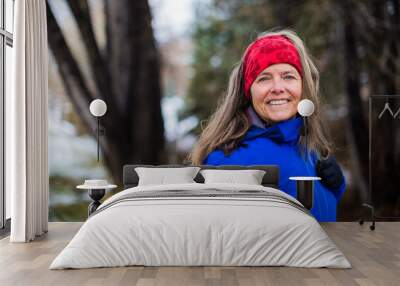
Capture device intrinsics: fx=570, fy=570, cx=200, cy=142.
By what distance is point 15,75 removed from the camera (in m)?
5.77

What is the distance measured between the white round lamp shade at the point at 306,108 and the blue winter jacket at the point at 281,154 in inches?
9.1

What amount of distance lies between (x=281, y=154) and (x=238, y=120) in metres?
0.68

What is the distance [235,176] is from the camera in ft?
20.9

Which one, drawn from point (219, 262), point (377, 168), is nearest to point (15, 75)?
point (219, 262)

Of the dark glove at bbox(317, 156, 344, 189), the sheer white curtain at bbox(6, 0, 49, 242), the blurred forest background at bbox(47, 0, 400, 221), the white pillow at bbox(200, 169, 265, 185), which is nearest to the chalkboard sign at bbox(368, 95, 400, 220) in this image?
the blurred forest background at bbox(47, 0, 400, 221)

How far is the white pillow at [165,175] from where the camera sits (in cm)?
643

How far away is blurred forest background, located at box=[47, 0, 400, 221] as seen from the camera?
280 inches

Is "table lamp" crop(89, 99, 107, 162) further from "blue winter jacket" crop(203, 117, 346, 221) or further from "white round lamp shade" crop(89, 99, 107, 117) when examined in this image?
"blue winter jacket" crop(203, 117, 346, 221)

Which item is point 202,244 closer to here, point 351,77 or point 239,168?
point 239,168

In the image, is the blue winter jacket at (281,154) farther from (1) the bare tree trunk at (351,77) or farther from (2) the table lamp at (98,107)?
(2) the table lamp at (98,107)

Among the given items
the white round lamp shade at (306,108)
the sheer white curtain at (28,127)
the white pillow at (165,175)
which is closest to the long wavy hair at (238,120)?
the white round lamp shade at (306,108)

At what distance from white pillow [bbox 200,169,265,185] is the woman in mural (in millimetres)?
564

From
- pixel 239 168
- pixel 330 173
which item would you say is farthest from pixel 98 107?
pixel 330 173

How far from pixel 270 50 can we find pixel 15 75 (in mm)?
3097
